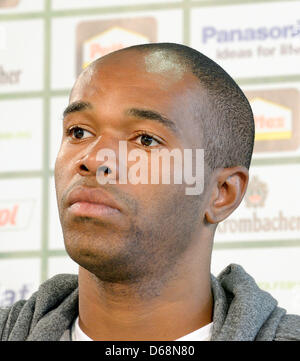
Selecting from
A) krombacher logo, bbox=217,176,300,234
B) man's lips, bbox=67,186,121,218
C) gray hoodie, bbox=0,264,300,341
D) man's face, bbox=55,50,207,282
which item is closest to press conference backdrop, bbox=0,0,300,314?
krombacher logo, bbox=217,176,300,234

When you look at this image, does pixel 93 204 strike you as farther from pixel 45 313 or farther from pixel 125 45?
pixel 125 45

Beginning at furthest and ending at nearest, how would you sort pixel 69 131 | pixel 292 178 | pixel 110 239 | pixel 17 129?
1. pixel 17 129
2. pixel 292 178
3. pixel 69 131
4. pixel 110 239

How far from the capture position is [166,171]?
1079mm

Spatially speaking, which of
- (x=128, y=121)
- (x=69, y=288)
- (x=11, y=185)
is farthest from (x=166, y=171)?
(x=11, y=185)

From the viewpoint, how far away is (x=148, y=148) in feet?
3.55

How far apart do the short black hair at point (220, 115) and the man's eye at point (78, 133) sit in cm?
15

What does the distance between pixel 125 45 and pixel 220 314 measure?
1598 mm

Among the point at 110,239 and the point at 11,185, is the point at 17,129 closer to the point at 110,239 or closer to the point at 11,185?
the point at 11,185

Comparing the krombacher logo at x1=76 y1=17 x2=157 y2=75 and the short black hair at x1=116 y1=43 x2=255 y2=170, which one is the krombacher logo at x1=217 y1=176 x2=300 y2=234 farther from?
the short black hair at x1=116 y1=43 x2=255 y2=170

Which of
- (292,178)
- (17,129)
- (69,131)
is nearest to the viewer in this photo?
(69,131)

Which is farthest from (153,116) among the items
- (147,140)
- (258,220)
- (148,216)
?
(258,220)

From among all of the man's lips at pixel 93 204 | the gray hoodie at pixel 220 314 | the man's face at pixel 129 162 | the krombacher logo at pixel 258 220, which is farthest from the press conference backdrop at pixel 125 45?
the man's lips at pixel 93 204

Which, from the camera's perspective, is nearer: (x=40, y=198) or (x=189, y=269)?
(x=189, y=269)
